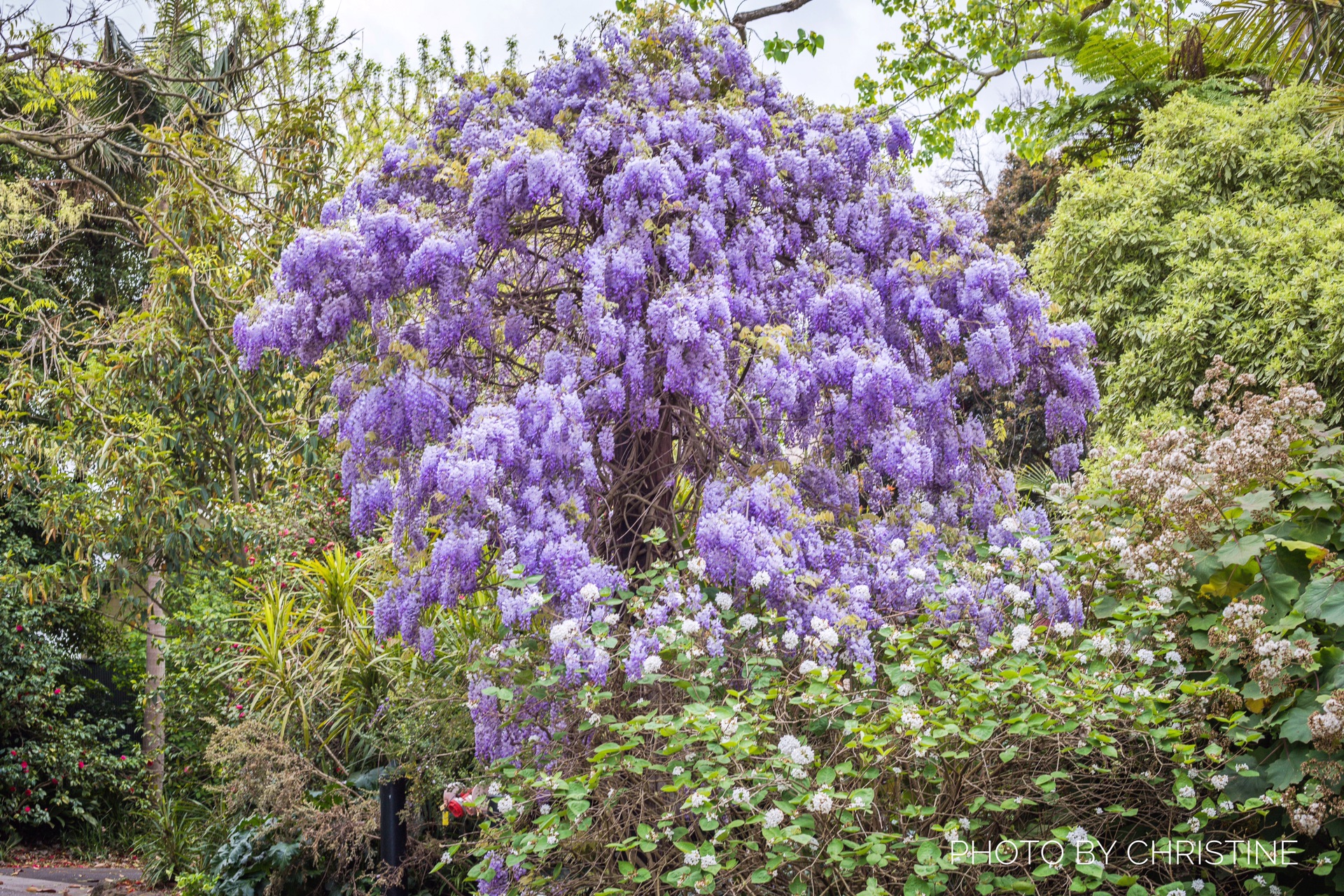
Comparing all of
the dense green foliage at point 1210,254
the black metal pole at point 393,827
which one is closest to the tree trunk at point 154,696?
the black metal pole at point 393,827

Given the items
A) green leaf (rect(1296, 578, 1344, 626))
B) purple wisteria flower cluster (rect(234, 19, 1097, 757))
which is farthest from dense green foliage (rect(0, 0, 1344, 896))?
purple wisteria flower cluster (rect(234, 19, 1097, 757))

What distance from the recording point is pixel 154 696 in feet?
24.8

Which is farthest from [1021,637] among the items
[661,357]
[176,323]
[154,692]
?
[176,323]

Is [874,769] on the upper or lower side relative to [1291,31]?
lower

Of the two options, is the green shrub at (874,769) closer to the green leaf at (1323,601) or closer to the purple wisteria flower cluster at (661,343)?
the purple wisteria flower cluster at (661,343)

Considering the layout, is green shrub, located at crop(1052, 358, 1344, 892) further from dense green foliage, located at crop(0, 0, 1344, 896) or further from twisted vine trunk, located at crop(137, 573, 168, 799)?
twisted vine trunk, located at crop(137, 573, 168, 799)

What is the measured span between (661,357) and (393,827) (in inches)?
94.4

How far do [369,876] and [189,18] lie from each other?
26.3ft

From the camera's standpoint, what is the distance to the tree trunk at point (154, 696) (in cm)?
763

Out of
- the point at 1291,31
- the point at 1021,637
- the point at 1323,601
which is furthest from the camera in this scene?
the point at 1291,31

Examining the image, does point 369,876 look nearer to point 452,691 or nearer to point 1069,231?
point 452,691

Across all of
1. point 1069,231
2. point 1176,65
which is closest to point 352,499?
point 1069,231

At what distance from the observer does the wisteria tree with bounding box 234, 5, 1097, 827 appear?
11.2ft

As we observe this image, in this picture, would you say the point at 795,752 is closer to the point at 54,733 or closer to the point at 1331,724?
the point at 1331,724
